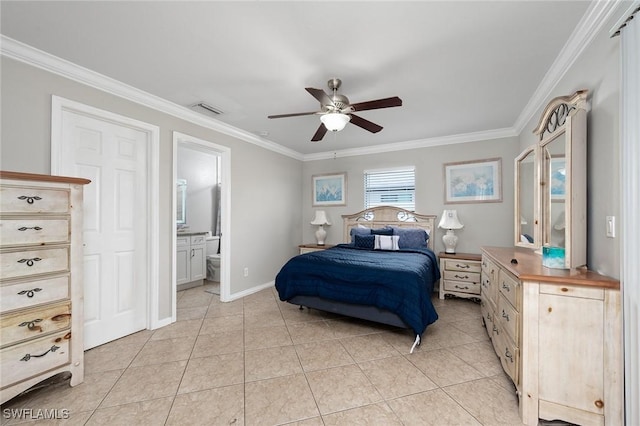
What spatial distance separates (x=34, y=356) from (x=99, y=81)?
234 cm

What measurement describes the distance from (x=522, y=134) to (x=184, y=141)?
4.63 metres

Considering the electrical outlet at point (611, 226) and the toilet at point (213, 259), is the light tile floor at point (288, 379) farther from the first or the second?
the toilet at point (213, 259)

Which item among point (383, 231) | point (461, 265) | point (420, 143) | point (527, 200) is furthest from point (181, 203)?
point (527, 200)

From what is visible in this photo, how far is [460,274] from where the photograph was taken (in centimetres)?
388

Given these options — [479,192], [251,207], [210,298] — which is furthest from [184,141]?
[479,192]

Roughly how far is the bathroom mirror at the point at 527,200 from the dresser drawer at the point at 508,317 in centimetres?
77

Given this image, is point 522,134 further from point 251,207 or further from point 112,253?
point 112,253

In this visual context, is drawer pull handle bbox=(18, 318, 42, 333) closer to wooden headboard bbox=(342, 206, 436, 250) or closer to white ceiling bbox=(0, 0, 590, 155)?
white ceiling bbox=(0, 0, 590, 155)

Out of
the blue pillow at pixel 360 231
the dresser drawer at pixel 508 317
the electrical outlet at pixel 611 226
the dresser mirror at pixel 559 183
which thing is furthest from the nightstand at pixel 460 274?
the electrical outlet at pixel 611 226

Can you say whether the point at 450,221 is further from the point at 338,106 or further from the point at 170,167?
the point at 170,167

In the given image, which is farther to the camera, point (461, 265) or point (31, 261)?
point (461, 265)

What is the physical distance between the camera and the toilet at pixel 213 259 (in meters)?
5.02

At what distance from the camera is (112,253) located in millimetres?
2729

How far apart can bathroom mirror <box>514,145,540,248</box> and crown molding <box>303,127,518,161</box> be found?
1.19 m
